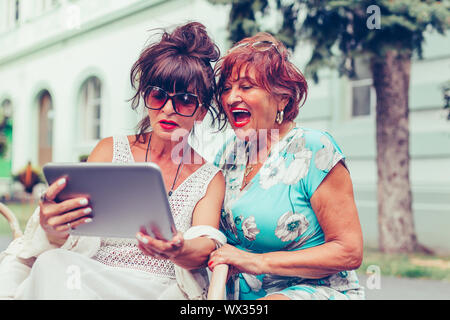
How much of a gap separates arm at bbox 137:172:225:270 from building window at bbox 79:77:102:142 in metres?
10.1

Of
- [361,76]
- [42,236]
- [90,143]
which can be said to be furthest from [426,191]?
[90,143]

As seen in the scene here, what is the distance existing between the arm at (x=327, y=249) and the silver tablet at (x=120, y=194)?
24 centimetres

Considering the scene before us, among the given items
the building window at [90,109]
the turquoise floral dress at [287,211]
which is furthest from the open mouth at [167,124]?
the building window at [90,109]

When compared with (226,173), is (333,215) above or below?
below

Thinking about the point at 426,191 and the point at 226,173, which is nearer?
the point at 226,173

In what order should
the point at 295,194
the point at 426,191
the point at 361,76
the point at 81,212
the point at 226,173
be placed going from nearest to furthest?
the point at 81,212, the point at 295,194, the point at 226,173, the point at 426,191, the point at 361,76

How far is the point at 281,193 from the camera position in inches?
62.6

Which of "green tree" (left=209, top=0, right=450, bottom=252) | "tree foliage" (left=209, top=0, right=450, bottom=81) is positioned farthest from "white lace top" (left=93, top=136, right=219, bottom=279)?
"tree foliage" (left=209, top=0, right=450, bottom=81)

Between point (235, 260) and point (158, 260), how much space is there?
272 millimetres

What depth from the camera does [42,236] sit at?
146cm

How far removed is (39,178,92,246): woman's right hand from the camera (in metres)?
1.29

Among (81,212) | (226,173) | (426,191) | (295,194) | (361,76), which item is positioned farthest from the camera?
(361,76)

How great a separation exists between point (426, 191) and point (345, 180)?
583 centimetres
